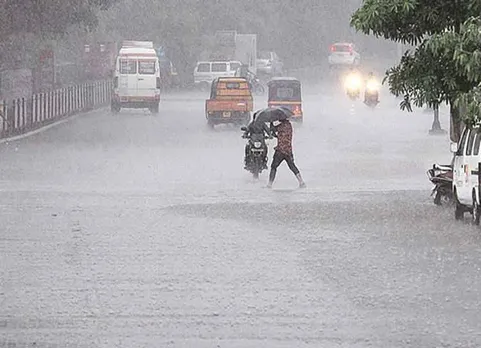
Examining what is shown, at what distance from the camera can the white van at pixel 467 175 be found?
1872cm

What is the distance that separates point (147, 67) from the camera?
55.9m

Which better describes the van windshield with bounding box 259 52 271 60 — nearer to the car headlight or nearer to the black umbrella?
the car headlight

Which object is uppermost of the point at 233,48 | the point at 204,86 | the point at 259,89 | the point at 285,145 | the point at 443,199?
the point at 285,145

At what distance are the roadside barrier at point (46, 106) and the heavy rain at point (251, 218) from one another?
15 cm

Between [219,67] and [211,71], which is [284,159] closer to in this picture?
[219,67]

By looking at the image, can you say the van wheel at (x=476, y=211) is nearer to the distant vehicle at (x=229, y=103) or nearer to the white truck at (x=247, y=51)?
the distant vehicle at (x=229, y=103)

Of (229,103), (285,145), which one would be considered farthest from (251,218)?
(229,103)

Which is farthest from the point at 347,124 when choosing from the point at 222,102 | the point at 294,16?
the point at 294,16

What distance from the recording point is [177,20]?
274 feet

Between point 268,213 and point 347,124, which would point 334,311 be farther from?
point 347,124

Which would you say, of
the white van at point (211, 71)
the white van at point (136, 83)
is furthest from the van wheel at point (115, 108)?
the white van at point (211, 71)

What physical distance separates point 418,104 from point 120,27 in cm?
6641

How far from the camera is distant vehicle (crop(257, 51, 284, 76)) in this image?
281ft

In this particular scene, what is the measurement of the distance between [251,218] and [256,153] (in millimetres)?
Result: 7812
